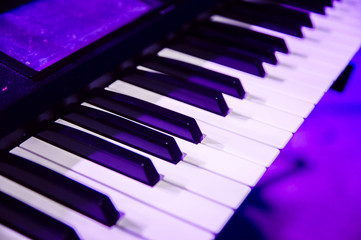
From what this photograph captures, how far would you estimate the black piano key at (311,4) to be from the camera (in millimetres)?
1504

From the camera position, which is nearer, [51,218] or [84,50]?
[51,218]

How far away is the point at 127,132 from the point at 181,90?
0.22 metres

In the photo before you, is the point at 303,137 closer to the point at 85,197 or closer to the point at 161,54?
the point at 161,54

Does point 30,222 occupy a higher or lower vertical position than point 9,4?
lower

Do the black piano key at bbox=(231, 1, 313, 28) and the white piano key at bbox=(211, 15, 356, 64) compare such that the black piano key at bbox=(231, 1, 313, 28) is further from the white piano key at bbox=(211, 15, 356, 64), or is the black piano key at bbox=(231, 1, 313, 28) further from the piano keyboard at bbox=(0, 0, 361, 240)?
the piano keyboard at bbox=(0, 0, 361, 240)

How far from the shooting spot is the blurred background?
166 centimetres

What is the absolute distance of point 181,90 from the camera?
1.07 m

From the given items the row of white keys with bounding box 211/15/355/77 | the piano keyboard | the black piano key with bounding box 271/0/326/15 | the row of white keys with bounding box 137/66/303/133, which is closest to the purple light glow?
the piano keyboard

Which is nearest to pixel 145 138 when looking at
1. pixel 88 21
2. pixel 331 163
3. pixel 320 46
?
pixel 88 21

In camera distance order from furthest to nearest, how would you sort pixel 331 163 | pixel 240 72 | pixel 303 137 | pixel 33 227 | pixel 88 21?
pixel 303 137, pixel 331 163, pixel 240 72, pixel 88 21, pixel 33 227

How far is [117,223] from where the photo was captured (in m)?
0.75

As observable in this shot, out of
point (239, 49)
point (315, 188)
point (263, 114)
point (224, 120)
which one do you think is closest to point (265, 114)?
point (263, 114)

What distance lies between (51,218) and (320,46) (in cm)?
96

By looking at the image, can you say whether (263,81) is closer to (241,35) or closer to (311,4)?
(241,35)
